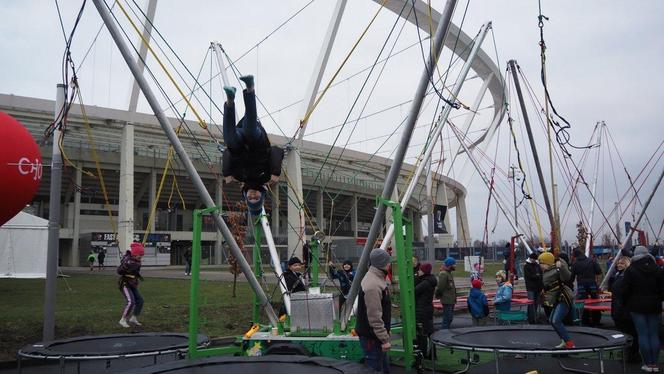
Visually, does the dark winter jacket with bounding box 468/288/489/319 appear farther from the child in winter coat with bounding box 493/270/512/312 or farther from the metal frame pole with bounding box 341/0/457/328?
Answer: the metal frame pole with bounding box 341/0/457/328

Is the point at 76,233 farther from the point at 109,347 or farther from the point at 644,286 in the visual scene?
the point at 644,286

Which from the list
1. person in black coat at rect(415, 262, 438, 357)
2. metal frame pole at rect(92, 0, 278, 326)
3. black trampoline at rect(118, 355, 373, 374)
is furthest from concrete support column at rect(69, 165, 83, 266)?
black trampoline at rect(118, 355, 373, 374)

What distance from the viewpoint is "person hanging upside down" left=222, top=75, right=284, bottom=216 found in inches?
214

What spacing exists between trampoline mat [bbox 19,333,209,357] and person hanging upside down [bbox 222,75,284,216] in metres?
1.93

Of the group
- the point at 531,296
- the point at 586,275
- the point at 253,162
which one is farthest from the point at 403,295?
the point at 586,275

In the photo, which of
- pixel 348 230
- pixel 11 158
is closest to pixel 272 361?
pixel 11 158

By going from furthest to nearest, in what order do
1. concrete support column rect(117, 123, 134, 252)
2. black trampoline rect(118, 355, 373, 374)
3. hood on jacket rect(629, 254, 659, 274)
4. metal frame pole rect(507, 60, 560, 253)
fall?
concrete support column rect(117, 123, 134, 252), metal frame pole rect(507, 60, 560, 253), hood on jacket rect(629, 254, 659, 274), black trampoline rect(118, 355, 373, 374)

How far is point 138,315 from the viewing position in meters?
10.0

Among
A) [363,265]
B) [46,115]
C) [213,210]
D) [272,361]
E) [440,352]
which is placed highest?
[46,115]

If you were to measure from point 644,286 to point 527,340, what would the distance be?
1496 mm

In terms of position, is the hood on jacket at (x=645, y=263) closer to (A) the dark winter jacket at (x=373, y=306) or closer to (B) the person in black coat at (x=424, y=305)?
(B) the person in black coat at (x=424, y=305)

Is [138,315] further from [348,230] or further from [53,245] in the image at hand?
[348,230]

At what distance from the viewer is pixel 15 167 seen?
7461 mm

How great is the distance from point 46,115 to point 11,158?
1941cm
